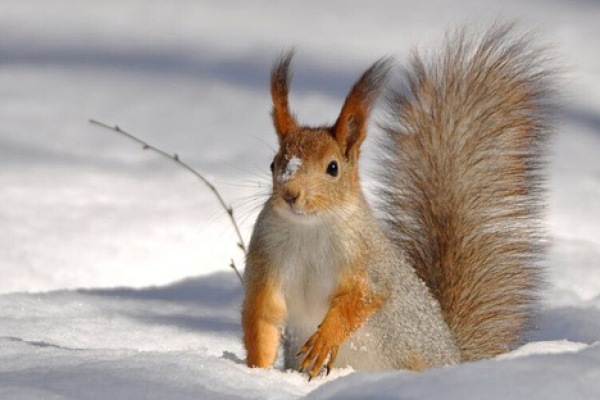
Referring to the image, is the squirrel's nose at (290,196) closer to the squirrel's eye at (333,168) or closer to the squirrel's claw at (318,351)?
the squirrel's eye at (333,168)

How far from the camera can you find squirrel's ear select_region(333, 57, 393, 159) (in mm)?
2631

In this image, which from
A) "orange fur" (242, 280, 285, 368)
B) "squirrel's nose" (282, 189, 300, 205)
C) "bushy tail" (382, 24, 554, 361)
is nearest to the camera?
"squirrel's nose" (282, 189, 300, 205)

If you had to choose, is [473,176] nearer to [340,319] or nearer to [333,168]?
[333,168]

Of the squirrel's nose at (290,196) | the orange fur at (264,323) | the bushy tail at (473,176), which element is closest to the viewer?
the squirrel's nose at (290,196)

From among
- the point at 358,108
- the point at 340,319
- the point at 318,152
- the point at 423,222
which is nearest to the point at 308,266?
the point at 340,319

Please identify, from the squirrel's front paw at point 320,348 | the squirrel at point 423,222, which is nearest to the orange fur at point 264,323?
the squirrel at point 423,222

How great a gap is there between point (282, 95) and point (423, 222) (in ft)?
2.16

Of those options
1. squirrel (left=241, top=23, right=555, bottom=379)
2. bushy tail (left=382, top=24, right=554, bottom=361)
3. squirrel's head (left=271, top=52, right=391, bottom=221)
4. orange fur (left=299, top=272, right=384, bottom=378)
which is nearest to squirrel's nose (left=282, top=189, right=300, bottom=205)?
squirrel's head (left=271, top=52, right=391, bottom=221)

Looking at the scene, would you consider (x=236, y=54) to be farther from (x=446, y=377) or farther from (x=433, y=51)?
(x=446, y=377)

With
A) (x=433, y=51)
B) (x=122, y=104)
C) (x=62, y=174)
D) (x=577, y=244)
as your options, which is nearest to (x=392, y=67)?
(x=433, y=51)

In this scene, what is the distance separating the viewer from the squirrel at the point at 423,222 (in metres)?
2.59

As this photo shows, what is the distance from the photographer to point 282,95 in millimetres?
2686

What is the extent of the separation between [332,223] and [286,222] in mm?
94

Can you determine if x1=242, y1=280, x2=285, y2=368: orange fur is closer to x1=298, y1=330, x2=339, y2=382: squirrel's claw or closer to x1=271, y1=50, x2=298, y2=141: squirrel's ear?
x1=298, y1=330, x2=339, y2=382: squirrel's claw
